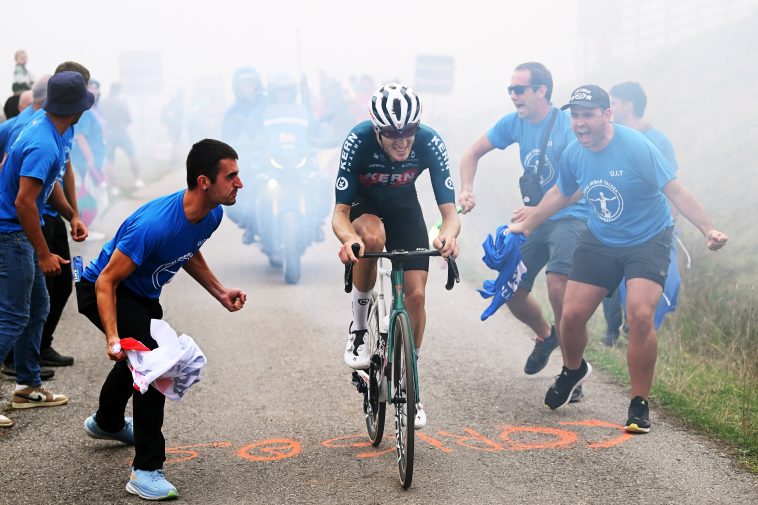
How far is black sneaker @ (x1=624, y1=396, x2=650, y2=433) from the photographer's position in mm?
6203

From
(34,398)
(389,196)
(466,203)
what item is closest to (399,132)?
(389,196)

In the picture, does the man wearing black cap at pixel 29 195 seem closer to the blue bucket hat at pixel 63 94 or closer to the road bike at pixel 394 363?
the blue bucket hat at pixel 63 94

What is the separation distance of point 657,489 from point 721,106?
19.0m

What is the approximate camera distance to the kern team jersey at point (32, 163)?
6.25 metres

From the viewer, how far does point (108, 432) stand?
19.4 ft

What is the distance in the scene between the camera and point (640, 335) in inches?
251

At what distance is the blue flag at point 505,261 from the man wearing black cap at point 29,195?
3025mm

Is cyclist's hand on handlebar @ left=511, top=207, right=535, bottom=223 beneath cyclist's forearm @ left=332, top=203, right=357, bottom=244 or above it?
beneath

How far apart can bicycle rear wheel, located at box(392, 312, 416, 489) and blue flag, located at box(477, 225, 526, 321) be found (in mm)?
2148

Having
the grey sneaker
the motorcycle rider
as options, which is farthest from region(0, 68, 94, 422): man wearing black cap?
the motorcycle rider

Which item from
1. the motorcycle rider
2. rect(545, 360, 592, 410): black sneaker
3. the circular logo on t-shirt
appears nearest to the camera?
the circular logo on t-shirt

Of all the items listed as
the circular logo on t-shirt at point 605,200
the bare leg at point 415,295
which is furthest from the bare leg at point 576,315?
the bare leg at point 415,295

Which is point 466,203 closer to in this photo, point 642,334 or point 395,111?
point 642,334

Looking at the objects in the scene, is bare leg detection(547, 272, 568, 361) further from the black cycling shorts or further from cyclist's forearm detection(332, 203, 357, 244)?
cyclist's forearm detection(332, 203, 357, 244)
